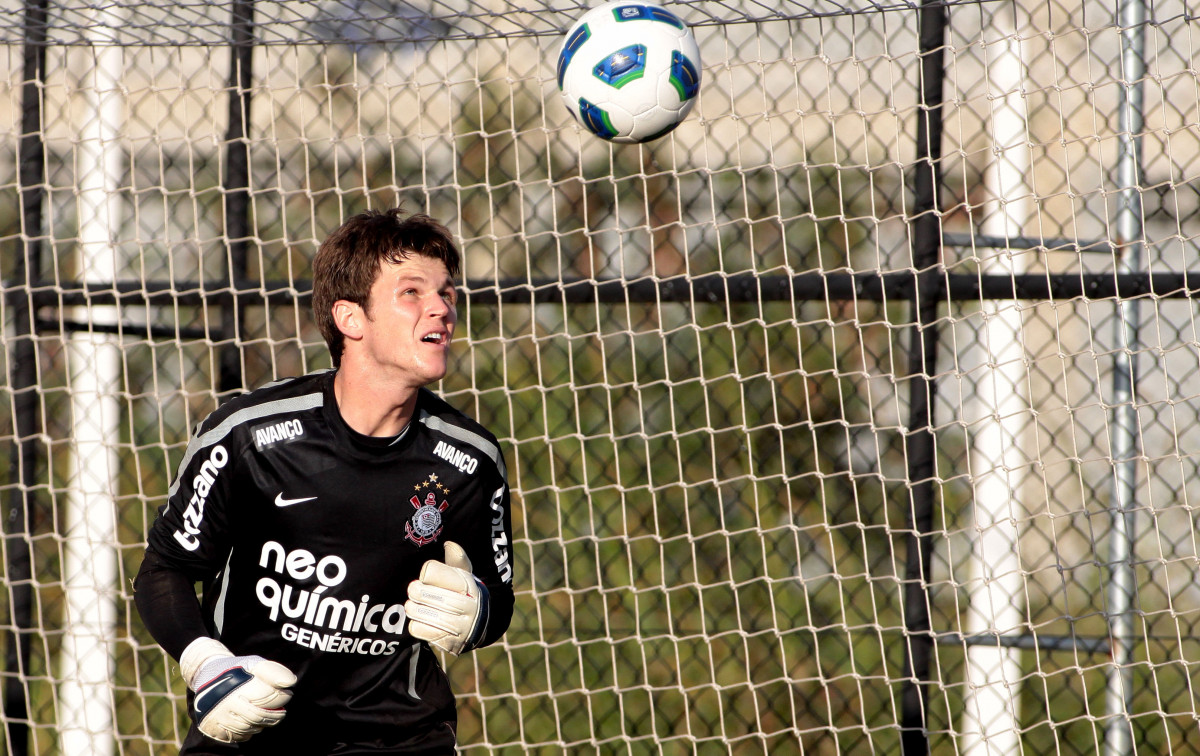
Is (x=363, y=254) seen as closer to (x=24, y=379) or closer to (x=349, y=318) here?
(x=349, y=318)

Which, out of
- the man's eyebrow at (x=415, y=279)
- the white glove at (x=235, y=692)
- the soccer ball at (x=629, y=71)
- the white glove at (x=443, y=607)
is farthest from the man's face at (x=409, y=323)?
the soccer ball at (x=629, y=71)

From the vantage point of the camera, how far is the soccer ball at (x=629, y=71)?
112 inches

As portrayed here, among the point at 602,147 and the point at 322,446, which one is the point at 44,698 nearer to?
the point at 322,446

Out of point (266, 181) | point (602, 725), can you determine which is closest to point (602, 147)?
point (266, 181)

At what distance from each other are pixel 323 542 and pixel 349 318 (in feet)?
1.53

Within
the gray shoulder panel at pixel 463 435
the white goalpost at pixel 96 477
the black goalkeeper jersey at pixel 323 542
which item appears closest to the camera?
the black goalkeeper jersey at pixel 323 542

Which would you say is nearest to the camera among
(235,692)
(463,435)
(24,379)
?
(235,692)

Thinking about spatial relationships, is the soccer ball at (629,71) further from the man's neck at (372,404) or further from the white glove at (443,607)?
the white glove at (443,607)

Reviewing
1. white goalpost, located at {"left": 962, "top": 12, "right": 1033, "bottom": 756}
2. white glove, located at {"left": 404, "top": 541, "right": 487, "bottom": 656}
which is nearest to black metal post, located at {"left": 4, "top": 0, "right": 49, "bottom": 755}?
white glove, located at {"left": 404, "top": 541, "right": 487, "bottom": 656}

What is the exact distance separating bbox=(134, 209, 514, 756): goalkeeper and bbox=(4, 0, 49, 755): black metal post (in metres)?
1.78

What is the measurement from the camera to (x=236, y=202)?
3836 millimetres

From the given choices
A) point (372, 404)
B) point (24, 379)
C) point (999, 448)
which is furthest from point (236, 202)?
point (999, 448)

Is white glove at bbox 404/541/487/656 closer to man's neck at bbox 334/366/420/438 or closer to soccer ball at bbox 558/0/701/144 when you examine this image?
man's neck at bbox 334/366/420/438

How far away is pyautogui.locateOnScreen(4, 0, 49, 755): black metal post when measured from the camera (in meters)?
3.70
